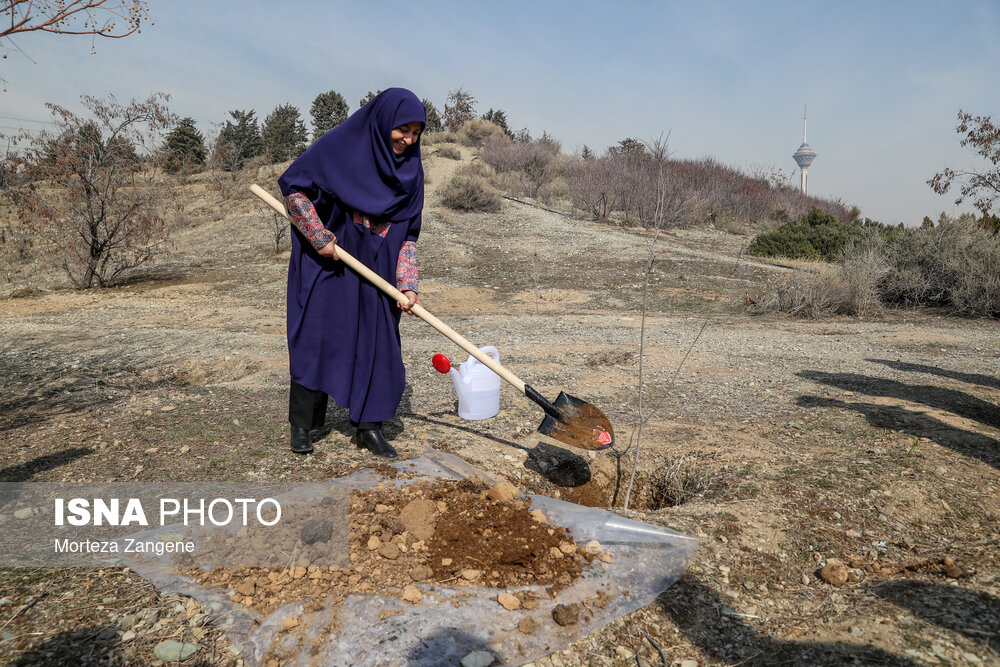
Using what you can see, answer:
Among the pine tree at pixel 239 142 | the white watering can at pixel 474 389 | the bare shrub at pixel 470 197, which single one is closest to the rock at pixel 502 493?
the white watering can at pixel 474 389

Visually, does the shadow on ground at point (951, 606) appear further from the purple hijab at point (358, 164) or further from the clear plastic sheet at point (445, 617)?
the purple hijab at point (358, 164)

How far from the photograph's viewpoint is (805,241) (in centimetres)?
1385

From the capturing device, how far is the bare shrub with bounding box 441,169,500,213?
612 inches

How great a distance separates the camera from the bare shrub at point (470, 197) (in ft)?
51.0

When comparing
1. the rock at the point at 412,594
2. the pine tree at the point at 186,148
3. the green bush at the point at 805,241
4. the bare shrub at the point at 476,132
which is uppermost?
the bare shrub at the point at 476,132

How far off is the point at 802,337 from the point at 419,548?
6237 millimetres

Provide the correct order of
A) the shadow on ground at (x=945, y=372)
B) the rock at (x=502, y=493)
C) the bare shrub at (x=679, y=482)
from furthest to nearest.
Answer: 1. the shadow on ground at (x=945, y=372)
2. the bare shrub at (x=679, y=482)
3. the rock at (x=502, y=493)

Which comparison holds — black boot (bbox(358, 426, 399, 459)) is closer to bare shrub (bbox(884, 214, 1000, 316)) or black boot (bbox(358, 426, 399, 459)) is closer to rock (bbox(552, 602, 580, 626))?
rock (bbox(552, 602, 580, 626))

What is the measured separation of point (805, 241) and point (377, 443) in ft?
44.7

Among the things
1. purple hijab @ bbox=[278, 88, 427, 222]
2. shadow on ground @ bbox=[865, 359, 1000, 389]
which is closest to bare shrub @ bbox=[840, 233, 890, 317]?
shadow on ground @ bbox=[865, 359, 1000, 389]

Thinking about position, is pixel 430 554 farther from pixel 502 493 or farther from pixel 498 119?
pixel 498 119

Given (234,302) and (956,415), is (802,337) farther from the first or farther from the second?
(234,302)

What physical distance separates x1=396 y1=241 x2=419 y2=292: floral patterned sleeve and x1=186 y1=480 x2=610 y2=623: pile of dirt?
42.2 inches

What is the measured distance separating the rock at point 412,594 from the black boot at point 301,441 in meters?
1.41
